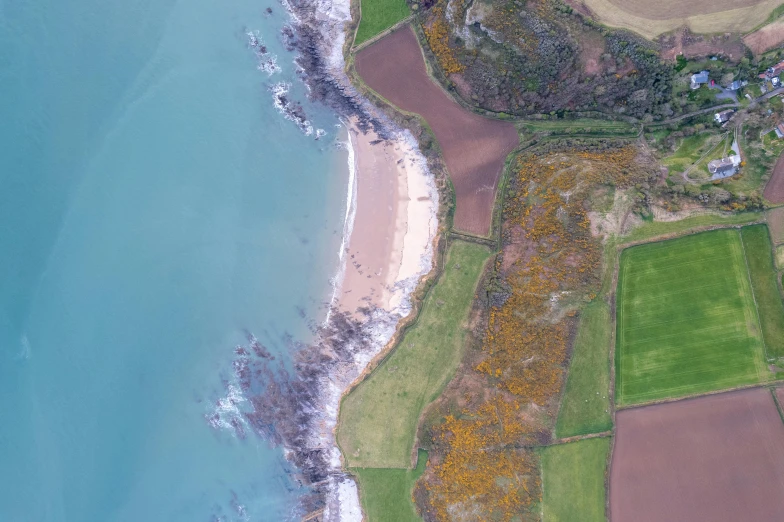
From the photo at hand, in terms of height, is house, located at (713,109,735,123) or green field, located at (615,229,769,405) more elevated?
house, located at (713,109,735,123)

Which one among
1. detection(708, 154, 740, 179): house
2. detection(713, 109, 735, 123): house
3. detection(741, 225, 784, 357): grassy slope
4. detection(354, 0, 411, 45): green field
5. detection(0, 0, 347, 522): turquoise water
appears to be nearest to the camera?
detection(741, 225, 784, 357): grassy slope

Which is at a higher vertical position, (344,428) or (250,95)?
(250,95)

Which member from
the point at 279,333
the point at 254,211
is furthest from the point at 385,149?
the point at 279,333

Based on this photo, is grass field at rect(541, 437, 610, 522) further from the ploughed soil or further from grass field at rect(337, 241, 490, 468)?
the ploughed soil

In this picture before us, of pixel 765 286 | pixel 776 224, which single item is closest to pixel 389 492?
pixel 765 286

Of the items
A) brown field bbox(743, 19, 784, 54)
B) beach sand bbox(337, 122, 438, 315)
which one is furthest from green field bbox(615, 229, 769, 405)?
beach sand bbox(337, 122, 438, 315)

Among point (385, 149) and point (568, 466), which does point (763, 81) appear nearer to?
point (385, 149)
